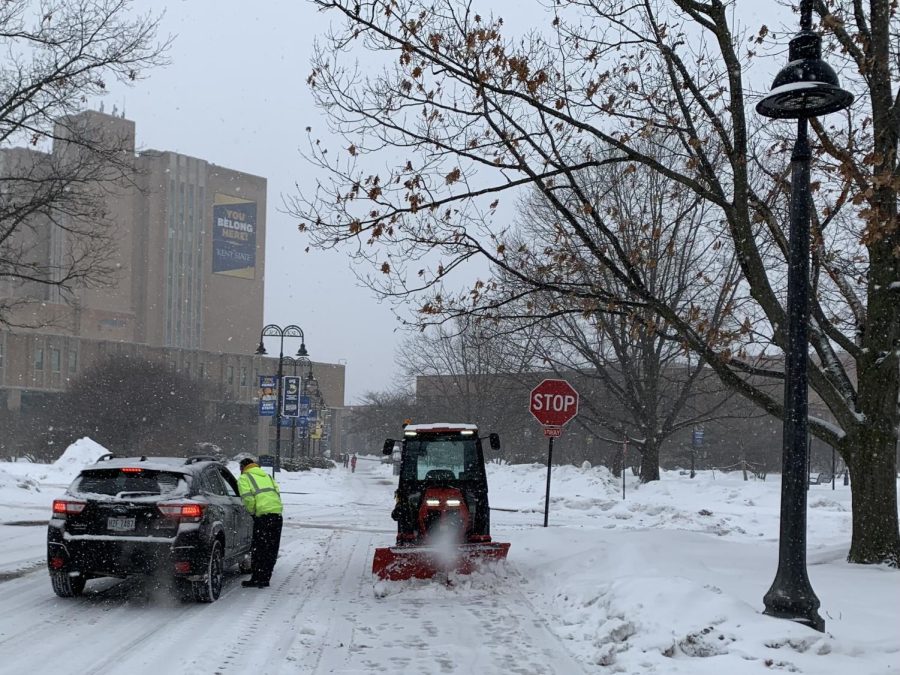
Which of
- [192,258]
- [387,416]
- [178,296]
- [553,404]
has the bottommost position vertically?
[387,416]

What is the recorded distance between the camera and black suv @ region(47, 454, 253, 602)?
914 cm

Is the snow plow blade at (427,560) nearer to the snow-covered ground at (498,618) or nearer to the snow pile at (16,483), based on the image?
the snow-covered ground at (498,618)

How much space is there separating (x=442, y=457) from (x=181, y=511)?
409 cm

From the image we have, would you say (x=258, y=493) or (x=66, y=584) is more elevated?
(x=258, y=493)

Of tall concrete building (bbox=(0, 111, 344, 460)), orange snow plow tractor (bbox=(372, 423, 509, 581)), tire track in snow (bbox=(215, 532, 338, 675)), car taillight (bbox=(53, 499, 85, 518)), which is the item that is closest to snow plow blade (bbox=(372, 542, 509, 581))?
orange snow plow tractor (bbox=(372, 423, 509, 581))

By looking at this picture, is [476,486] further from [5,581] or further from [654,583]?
[5,581]

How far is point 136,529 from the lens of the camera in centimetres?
923

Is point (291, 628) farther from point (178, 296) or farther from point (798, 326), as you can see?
point (178, 296)

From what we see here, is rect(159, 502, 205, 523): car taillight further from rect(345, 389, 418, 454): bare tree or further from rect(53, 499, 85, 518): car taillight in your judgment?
rect(345, 389, 418, 454): bare tree

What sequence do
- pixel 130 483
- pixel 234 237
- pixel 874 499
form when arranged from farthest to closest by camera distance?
pixel 234 237
pixel 874 499
pixel 130 483

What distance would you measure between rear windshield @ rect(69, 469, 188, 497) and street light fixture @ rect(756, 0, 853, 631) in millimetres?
6072

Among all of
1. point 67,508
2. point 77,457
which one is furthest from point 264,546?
point 77,457

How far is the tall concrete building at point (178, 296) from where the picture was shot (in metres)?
101

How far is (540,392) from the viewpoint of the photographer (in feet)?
58.5
